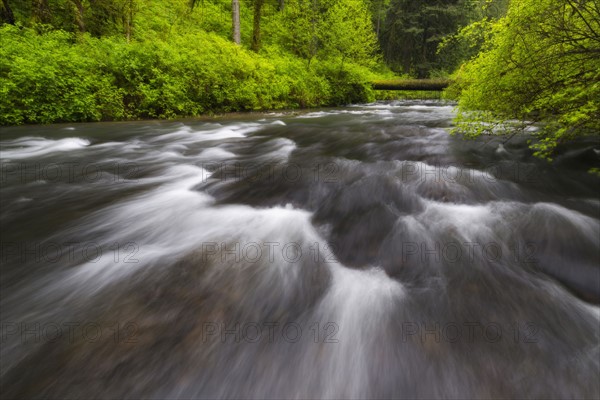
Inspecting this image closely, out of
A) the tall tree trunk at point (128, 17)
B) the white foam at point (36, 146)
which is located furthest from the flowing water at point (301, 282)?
the tall tree trunk at point (128, 17)

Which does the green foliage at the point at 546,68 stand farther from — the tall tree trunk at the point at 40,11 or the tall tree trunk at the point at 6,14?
the tall tree trunk at the point at 6,14

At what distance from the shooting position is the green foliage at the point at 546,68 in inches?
125

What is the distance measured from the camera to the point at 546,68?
11.6 ft

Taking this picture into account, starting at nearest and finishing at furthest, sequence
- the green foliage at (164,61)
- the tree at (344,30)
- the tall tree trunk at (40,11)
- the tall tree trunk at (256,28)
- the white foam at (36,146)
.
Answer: the white foam at (36,146)
the green foliage at (164,61)
the tall tree trunk at (40,11)
the tall tree trunk at (256,28)
the tree at (344,30)

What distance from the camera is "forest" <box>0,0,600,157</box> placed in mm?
3424

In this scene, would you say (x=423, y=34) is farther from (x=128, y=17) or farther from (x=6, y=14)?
(x=6, y=14)

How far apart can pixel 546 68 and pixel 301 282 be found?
3918 millimetres

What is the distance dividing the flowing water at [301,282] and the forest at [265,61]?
1.24m

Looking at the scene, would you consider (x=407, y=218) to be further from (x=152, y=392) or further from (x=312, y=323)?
(x=152, y=392)

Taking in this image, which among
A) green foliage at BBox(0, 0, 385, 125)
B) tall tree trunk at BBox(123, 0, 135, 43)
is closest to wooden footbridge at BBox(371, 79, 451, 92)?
green foliage at BBox(0, 0, 385, 125)

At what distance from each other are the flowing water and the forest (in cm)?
124

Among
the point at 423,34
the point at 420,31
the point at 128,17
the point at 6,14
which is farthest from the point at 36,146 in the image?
the point at 423,34

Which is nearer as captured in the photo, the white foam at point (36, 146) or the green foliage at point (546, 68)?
the green foliage at point (546, 68)

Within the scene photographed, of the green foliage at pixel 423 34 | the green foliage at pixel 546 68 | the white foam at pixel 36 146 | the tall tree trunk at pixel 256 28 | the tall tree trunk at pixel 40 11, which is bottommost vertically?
the white foam at pixel 36 146
